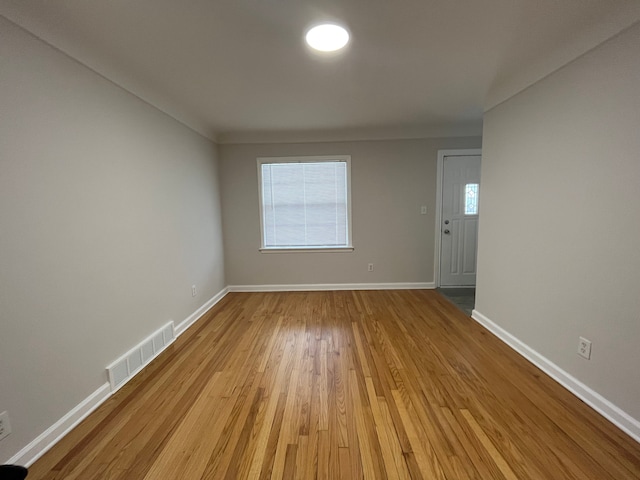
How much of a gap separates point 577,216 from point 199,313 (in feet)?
11.7

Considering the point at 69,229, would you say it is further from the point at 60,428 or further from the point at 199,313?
the point at 199,313

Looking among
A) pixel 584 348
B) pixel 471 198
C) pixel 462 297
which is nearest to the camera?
pixel 584 348

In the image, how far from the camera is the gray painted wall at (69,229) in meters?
1.31

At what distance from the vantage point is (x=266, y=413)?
1676mm

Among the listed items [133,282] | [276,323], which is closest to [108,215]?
[133,282]

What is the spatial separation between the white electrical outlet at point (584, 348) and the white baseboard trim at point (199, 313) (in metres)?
3.28

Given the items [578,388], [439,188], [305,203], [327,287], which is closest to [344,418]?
[578,388]

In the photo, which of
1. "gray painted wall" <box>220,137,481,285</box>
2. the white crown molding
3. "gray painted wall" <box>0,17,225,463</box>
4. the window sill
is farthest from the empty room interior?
the window sill

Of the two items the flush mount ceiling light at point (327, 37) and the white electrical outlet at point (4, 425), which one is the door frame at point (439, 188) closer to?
the flush mount ceiling light at point (327, 37)

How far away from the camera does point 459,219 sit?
400 centimetres

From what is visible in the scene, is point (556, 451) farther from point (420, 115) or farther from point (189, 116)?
point (189, 116)

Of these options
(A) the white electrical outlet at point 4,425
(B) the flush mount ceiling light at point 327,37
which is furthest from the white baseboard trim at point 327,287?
(B) the flush mount ceiling light at point 327,37

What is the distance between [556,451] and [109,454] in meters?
2.27

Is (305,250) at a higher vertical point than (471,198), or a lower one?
lower
